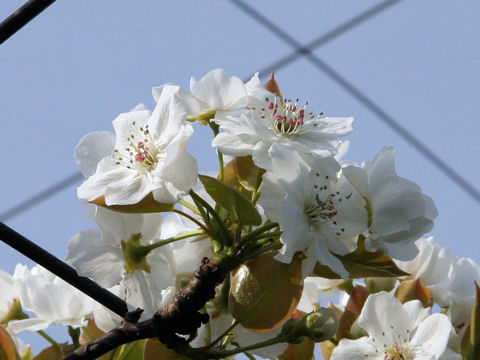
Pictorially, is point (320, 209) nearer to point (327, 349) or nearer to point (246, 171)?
point (246, 171)

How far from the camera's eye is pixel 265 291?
0.56m

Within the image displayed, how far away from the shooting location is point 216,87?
0.61 meters

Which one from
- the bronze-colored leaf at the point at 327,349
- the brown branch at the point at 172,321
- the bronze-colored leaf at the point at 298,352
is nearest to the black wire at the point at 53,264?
the brown branch at the point at 172,321

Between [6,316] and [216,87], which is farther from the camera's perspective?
[6,316]

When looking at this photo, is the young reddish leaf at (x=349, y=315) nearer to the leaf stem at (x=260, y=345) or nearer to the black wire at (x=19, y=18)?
the leaf stem at (x=260, y=345)

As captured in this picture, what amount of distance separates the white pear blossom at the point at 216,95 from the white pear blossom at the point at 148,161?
0.04 meters

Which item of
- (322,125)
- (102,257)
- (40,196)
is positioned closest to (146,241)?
(102,257)

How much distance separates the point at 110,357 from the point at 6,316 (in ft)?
0.54

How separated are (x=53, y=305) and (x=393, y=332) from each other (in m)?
0.30

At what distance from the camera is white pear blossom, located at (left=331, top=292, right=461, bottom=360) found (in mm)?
659

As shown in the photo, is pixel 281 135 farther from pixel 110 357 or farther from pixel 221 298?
pixel 110 357

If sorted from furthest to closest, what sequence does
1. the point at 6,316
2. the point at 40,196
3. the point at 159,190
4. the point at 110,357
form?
the point at 40,196
the point at 6,316
the point at 110,357
the point at 159,190

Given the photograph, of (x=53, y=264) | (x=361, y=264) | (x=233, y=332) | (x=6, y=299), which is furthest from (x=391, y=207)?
(x=6, y=299)

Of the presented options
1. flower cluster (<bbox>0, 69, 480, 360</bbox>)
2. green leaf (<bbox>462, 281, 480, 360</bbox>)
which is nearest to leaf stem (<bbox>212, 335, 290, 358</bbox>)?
flower cluster (<bbox>0, 69, 480, 360</bbox>)
